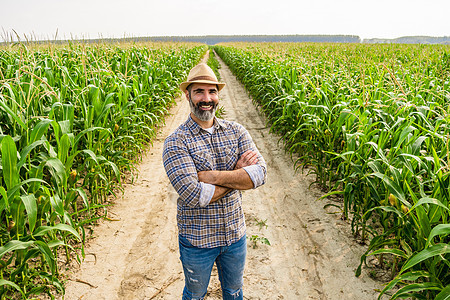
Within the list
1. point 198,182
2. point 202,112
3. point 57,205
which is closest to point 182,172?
point 198,182

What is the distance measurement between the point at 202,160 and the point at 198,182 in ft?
0.49

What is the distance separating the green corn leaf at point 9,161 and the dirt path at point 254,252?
104 cm

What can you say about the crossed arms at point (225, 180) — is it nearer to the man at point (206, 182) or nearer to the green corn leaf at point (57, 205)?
the man at point (206, 182)

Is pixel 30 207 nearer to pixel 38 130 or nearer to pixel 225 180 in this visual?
pixel 38 130

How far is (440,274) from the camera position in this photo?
80.4 inches

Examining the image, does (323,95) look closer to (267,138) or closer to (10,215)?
(267,138)

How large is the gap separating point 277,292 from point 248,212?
48.9 inches

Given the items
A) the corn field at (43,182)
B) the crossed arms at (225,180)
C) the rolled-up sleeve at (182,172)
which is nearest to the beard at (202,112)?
the rolled-up sleeve at (182,172)

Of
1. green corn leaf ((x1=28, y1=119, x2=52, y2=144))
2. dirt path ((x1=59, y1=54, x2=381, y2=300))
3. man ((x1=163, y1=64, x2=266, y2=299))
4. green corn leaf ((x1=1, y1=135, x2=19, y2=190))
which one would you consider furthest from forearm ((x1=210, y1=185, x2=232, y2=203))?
green corn leaf ((x1=28, y1=119, x2=52, y2=144))

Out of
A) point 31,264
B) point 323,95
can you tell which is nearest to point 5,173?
point 31,264

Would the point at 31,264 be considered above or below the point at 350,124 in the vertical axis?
below

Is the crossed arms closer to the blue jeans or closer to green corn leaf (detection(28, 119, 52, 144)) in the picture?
the blue jeans

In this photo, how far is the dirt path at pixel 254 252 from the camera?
2520 millimetres

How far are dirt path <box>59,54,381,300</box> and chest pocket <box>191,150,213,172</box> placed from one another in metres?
1.27
